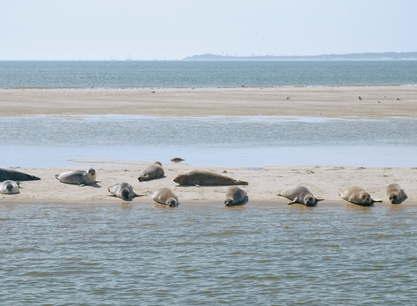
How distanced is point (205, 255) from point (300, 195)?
4.59m

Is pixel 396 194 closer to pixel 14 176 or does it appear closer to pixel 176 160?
pixel 176 160

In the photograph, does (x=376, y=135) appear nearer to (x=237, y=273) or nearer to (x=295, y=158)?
(x=295, y=158)

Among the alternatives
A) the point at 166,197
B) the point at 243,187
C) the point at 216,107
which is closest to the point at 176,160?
the point at 243,187

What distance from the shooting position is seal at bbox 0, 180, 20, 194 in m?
15.7

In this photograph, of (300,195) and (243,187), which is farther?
(243,187)

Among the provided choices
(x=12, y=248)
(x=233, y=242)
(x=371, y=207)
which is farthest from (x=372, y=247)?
(x=12, y=248)

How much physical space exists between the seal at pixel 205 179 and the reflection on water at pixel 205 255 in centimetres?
180

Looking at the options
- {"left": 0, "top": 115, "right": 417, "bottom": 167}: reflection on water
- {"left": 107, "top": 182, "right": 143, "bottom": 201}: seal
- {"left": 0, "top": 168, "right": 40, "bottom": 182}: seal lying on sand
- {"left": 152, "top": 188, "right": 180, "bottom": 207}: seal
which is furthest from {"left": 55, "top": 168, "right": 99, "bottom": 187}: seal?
{"left": 0, "top": 115, "right": 417, "bottom": 167}: reflection on water

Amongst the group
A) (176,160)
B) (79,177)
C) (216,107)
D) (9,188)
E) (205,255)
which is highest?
(216,107)

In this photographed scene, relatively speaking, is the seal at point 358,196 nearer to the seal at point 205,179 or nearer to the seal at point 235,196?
the seal at point 235,196

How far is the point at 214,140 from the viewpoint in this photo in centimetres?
2555

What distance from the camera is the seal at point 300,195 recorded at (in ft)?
48.0

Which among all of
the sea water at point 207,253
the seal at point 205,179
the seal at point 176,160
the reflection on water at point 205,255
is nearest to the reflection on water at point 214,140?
the seal at point 176,160

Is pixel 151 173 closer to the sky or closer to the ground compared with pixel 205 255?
closer to the sky
